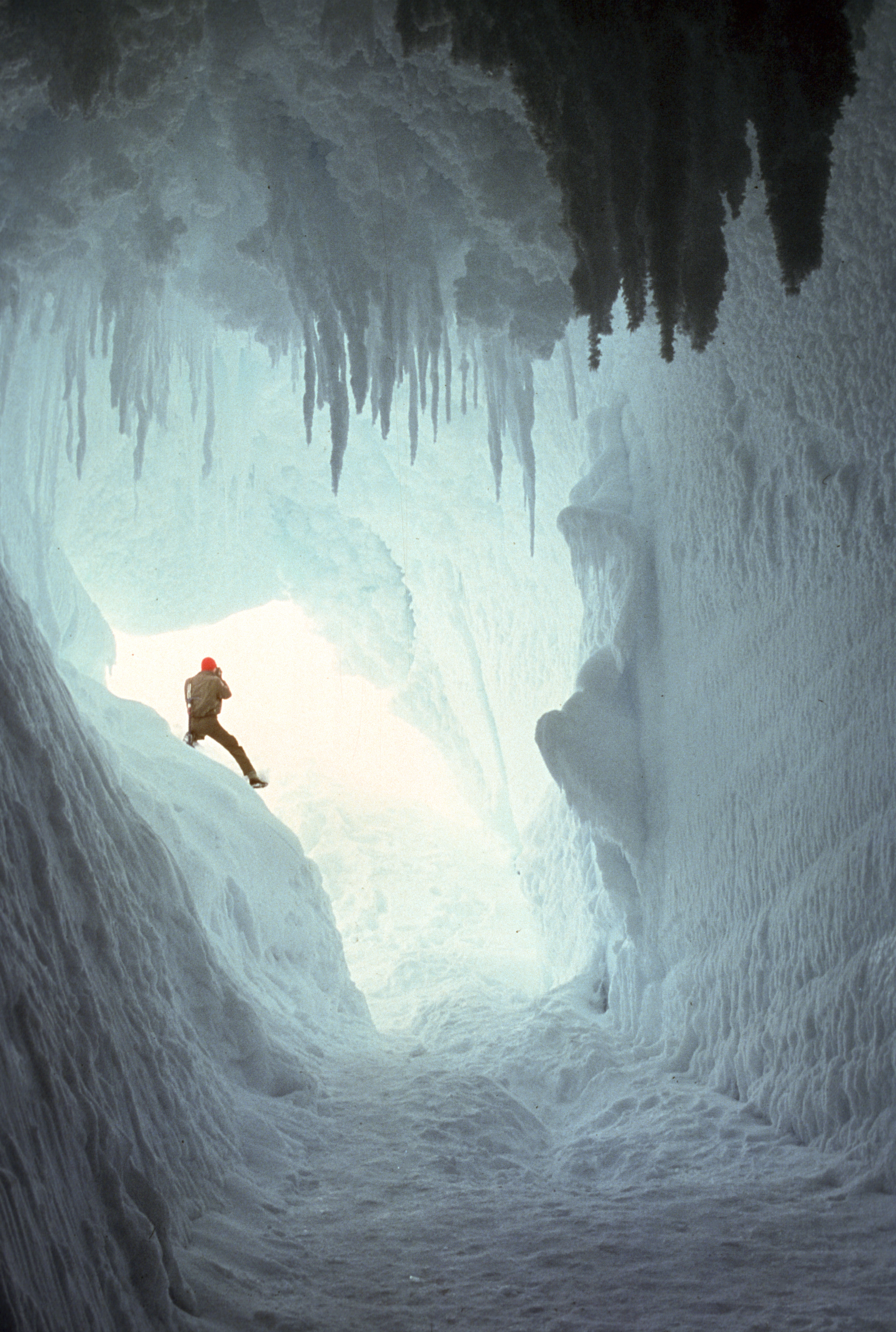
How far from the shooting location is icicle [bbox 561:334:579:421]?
625 centimetres

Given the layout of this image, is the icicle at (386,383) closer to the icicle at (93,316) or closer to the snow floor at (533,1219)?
the icicle at (93,316)

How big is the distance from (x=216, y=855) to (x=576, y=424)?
4527mm

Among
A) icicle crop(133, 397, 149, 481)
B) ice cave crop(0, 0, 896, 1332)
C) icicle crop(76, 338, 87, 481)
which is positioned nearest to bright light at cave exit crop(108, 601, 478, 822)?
ice cave crop(0, 0, 896, 1332)

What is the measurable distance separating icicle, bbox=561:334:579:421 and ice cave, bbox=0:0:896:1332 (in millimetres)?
78

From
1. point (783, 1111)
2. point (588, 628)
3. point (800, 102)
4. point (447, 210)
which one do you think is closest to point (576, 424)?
point (588, 628)

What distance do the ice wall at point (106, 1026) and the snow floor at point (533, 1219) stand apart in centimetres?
21

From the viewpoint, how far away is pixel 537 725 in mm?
5938

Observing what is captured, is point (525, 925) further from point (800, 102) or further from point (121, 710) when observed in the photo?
point (800, 102)

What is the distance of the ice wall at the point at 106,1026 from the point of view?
7.11 ft

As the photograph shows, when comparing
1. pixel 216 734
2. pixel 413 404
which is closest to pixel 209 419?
pixel 413 404

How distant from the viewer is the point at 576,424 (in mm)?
7723

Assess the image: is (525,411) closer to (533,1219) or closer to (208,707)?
(208,707)

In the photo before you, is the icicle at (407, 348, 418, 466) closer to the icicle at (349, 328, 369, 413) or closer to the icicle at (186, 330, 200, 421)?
the icicle at (349, 328, 369, 413)

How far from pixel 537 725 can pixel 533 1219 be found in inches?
122
